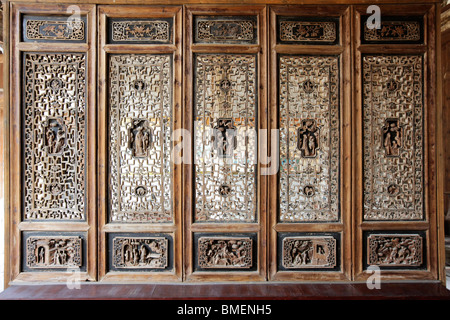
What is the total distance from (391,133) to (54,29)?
11.4ft

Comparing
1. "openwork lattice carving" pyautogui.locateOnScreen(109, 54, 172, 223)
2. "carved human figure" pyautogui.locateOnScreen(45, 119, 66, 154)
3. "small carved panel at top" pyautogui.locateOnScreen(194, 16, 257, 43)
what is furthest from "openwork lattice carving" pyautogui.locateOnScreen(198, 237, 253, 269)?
"small carved panel at top" pyautogui.locateOnScreen(194, 16, 257, 43)

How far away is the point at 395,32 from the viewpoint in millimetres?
2703

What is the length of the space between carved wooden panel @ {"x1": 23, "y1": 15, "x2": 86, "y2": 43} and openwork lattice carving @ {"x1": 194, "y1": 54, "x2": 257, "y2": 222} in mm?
1203

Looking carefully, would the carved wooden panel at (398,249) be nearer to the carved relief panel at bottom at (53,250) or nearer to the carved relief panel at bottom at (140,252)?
the carved relief panel at bottom at (140,252)

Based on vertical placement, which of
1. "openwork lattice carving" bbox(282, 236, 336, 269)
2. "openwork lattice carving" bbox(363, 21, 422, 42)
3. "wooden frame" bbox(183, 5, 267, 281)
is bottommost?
"openwork lattice carving" bbox(282, 236, 336, 269)

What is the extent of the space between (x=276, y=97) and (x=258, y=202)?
3.42 feet

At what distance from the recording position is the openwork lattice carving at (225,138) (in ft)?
8.81

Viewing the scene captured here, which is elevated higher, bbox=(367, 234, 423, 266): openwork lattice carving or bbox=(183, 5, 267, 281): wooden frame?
bbox=(183, 5, 267, 281): wooden frame

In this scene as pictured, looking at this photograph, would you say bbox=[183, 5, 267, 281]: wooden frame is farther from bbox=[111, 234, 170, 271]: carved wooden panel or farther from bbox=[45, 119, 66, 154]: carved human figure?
bbox=[45, 119, 66, 154]: carved human figure

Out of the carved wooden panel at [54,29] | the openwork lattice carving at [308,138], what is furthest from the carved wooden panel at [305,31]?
the carved wooden panel at [54,29]

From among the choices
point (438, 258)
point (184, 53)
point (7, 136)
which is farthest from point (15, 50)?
point (438, 258)

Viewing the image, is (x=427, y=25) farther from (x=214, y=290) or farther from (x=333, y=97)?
(x=214, y=290)

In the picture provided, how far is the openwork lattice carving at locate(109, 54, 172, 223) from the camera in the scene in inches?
106

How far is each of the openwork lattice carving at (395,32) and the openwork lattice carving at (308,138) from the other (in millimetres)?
426
